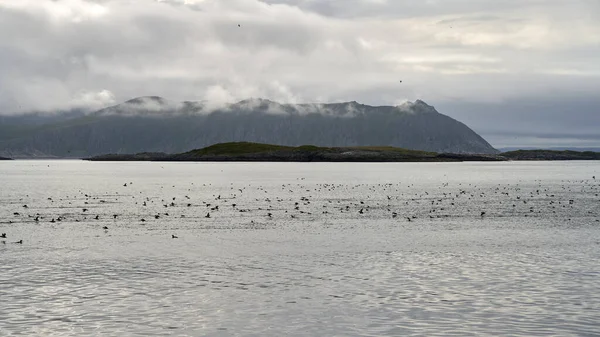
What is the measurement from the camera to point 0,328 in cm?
2172

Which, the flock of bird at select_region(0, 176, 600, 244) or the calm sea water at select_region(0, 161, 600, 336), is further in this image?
the flock of bird at select_region(0, 176, 600, 244)

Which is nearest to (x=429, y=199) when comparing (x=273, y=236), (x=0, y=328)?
(x=273, y=236)

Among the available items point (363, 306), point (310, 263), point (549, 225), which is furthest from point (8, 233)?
point (549, 225)

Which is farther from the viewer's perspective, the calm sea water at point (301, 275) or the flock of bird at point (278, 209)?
the flock of bird at point (278, 209)

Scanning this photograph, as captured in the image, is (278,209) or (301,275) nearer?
(301,275)

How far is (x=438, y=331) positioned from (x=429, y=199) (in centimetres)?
6477

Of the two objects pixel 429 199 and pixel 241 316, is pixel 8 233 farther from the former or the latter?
pixel 429 199

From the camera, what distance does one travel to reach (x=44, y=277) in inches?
1192

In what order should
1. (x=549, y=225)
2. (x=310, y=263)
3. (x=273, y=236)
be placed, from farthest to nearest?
(x=549, y=225), (x=273, y=236), (x=310, y=263)

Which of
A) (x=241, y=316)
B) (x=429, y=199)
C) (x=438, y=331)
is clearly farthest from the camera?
(x=429, y=199)

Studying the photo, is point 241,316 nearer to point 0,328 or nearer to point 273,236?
point 0,328

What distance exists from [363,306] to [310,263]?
10124 mm

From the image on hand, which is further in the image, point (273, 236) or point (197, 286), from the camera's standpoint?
point (273, 236)

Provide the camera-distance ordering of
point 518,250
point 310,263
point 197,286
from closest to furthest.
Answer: point 197,286, point 310,263, point 518,250
